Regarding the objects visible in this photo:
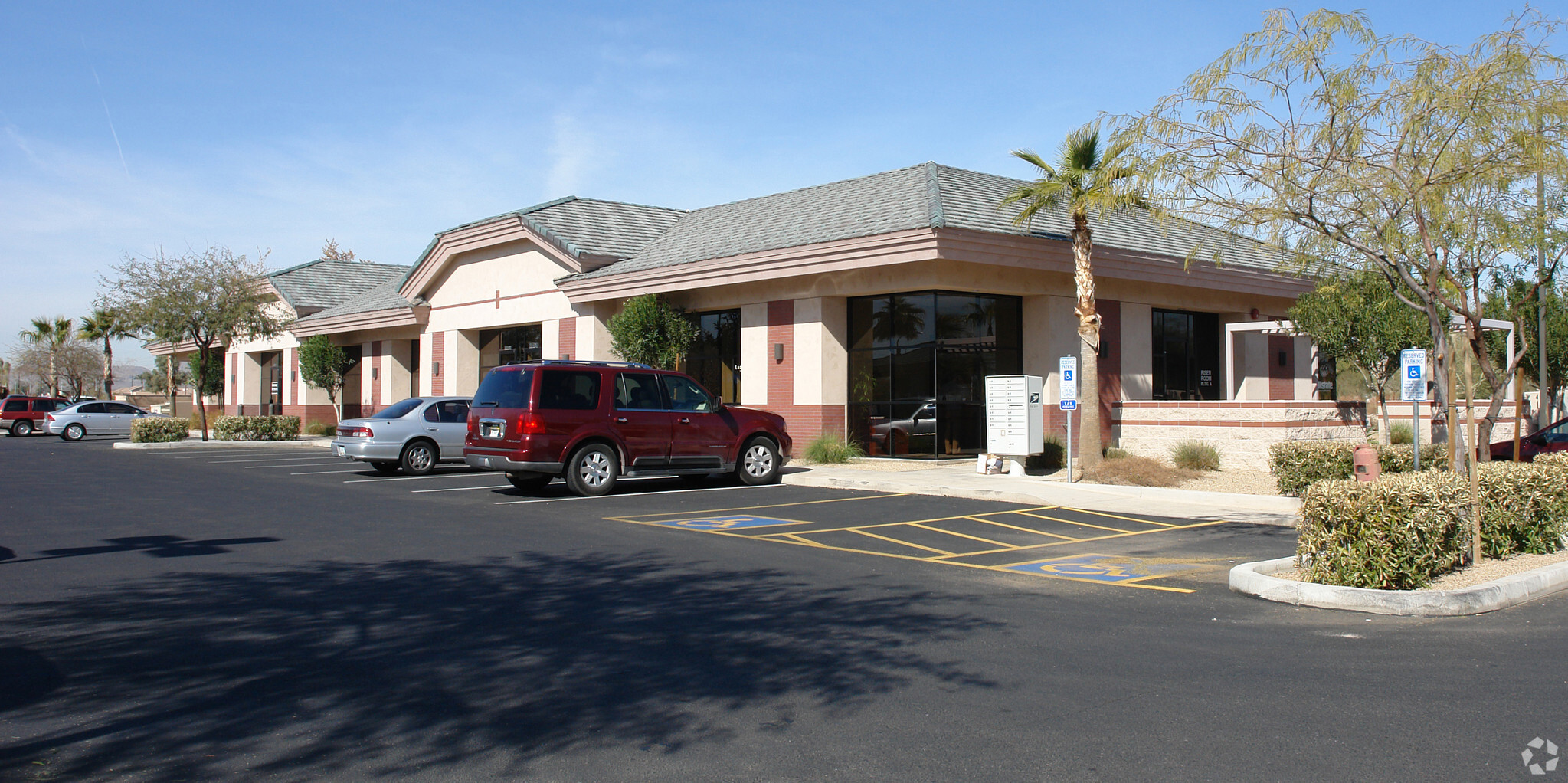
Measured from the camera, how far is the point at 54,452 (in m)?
29.2

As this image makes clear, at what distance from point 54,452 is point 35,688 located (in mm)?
28298

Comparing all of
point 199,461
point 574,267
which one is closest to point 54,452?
point 199,461

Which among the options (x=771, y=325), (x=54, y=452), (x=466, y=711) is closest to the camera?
(x=466, y=711)

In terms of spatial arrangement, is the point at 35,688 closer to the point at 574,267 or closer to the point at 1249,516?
the point at 1249,516

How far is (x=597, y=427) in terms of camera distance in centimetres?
1609

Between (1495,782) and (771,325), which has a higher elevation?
(771,325)

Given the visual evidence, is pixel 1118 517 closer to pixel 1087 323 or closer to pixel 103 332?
pixel 1087 323

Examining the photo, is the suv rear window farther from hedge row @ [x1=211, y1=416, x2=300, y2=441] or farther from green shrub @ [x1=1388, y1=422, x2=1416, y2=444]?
hedge row @ [x1=211, y1=416, x2=300, y2=441]

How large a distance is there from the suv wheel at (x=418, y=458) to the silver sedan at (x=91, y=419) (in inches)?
962

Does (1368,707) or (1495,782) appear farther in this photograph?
(1368,707)

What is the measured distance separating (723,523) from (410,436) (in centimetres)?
963

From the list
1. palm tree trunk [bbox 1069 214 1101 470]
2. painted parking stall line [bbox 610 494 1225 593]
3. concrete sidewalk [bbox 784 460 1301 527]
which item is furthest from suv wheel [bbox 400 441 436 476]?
palm tree trunk [bbox 1069 214 1101 470]

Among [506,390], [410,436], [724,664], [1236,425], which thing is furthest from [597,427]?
[1236,425]

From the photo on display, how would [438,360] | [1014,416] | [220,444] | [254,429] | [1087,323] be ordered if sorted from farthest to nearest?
[254,429]
[438,360]
[220,444]
[1014,416]
[1087,323]
